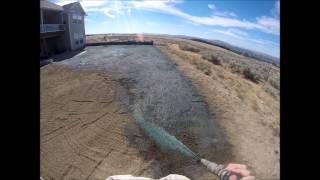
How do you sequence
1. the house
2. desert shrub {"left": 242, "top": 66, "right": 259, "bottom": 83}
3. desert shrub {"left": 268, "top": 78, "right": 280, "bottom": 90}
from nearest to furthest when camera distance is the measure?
desert shrub {"left": 268, "top": 78, "right": 280, "bottom": 90}
desert shrub {"left": 242, "top": 66, "right": 259, "bottom": 83}
the house

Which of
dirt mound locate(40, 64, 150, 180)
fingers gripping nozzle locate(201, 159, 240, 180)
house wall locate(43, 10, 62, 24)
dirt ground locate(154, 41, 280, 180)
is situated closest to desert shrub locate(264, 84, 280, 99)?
dirt ground locate(154, 41, 280, 180)

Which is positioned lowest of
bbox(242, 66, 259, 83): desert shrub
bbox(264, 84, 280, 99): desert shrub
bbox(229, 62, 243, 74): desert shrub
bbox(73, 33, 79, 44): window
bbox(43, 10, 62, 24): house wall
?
bbox(264, 84, 280, 99): desert shrub

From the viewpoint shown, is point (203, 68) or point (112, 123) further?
point (203, 68)

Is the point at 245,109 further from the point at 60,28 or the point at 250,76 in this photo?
the point at 60,28

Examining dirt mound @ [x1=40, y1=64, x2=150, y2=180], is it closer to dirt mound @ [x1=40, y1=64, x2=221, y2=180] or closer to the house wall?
dirt mound @ [x1=40, y1=64, x2=221, y2=180]

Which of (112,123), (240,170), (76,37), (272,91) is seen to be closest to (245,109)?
(240,170)

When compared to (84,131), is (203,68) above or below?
above

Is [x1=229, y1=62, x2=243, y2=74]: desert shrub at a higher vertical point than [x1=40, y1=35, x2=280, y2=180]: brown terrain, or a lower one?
higher

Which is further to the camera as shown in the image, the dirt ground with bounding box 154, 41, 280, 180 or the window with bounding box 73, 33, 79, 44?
the window with bounding box 73, 33, 79, 44
